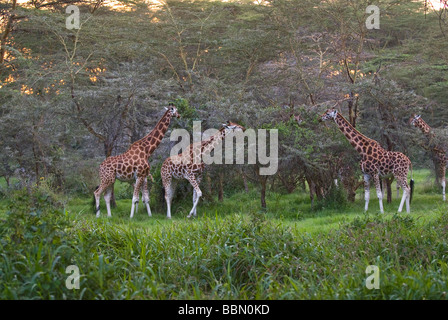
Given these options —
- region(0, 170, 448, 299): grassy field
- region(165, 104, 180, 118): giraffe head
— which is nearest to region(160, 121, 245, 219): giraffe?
region(165, 104, 180, 118): giraffe head

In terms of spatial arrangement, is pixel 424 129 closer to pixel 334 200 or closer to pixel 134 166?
pixel 334 200

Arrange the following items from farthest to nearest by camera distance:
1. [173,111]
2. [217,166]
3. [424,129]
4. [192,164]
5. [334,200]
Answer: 1. [424,129]
2. [217,166]
3. [173,111]
4. [334,200]
5. [192,164]

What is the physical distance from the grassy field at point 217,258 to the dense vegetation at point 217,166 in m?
0.03

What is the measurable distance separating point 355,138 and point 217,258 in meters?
6.05

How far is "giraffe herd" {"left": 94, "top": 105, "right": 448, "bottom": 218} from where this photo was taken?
11.8 meters

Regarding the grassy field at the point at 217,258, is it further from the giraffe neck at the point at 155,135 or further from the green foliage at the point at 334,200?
the giraffe neck at the point at 155,135

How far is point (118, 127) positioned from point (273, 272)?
786cm

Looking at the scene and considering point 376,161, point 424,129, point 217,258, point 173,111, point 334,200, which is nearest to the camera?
point 217,258

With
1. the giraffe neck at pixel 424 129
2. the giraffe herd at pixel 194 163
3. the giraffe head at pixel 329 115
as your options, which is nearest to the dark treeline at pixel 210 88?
the giraffe neck at pixel 424 129

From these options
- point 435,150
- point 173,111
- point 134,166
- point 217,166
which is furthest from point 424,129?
point 134,166

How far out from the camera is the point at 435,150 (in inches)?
532

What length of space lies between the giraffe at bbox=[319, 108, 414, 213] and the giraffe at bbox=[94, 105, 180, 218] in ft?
12.5

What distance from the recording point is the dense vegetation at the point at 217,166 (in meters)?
6.35
